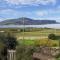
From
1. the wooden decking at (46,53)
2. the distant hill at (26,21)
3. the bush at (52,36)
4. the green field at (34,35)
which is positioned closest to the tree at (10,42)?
the green field at (34,35)

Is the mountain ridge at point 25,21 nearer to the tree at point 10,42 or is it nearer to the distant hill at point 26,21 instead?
the distant hill at point 26,21

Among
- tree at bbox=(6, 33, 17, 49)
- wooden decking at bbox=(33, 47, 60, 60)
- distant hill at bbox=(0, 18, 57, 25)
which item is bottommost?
wooden decking at bbox=(33, 47, 60, 60)

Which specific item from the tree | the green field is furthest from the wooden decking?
the tree

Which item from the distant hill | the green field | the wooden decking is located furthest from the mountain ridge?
the wooden decking

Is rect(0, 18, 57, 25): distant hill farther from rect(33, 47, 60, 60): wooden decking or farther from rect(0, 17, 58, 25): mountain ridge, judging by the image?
→ rect(33, 47, 60, 60): wooden decking

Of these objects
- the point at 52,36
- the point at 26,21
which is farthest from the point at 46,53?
the point at 26,21

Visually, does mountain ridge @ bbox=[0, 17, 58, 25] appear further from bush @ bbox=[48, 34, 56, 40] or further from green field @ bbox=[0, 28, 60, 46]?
bush @ bbox=[48, 34, 56, 40]

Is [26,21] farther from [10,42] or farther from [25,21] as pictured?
[10,42]

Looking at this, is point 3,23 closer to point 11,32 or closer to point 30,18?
point 11,32

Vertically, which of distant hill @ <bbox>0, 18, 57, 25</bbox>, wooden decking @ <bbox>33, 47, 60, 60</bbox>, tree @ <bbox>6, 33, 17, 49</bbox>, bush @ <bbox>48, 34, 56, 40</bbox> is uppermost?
distant hill @ <bbox>0, 18, 57, 25</bbox>

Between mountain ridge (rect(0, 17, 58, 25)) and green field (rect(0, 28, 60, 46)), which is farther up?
mountain ridge (rect(0, 17, 58, 25))

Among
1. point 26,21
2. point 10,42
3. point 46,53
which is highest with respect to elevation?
point 26,21

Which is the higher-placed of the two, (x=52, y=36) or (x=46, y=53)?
(x=52, y=36)

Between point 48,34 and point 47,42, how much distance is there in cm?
15
